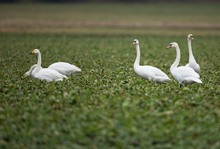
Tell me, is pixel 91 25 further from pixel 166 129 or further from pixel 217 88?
pixel 166 129

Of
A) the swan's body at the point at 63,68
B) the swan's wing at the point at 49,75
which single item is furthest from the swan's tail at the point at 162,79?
the swan's body at the point at 63,68

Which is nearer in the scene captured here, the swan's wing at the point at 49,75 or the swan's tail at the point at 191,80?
the swan's tail at the point at 191,80

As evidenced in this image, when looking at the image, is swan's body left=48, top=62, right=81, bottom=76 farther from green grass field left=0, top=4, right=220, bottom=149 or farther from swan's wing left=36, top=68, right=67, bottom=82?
swan's wing left=36, top=68, right=67, bottom=82

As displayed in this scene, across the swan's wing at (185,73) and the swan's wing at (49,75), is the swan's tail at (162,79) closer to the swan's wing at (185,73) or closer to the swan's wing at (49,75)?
the swan's wing at (185,73)

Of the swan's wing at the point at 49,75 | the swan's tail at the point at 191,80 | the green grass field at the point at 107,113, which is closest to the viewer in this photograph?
the green grass field at the point at 107,113

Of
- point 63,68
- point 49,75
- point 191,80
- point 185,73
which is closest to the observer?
point 191,80

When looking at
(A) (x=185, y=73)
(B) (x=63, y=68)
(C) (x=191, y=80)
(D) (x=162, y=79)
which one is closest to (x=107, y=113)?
(C) (x=191, y=80)

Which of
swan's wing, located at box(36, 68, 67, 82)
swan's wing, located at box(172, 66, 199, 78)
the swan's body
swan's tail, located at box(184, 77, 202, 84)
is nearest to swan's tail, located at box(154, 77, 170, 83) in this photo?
swan's wing, located at box(172, 66, 199, 78)

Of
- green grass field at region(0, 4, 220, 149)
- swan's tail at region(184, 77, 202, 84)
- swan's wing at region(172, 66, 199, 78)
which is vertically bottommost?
green grass field at region(0, 4, 220, 149)

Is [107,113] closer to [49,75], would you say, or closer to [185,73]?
[185,73]

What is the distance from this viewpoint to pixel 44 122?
1073cm

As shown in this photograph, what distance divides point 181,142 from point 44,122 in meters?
2.75

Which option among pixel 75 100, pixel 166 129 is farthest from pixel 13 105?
pixel 166 129

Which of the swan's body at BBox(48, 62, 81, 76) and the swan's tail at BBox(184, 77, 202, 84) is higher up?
the swan's tail at BBox(184, 77, 202, 84)
